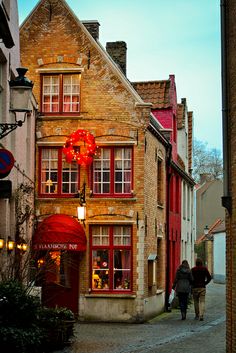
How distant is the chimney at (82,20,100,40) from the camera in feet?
86.8

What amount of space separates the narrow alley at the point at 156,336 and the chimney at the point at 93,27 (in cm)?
927

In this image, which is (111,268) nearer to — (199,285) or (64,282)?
(64,282)

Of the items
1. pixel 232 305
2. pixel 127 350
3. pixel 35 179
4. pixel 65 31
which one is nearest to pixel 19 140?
pixel 35 179

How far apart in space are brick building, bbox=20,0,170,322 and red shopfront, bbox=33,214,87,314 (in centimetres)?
3

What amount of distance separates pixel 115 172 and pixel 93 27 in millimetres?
5018

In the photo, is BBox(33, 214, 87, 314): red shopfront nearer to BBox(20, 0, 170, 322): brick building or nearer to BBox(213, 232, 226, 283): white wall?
BBox(20, 0, 170, 322): brick building

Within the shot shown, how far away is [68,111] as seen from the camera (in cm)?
2536

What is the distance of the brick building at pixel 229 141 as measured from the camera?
46.2 ft

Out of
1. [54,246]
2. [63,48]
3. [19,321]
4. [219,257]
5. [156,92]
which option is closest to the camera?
[19,321]

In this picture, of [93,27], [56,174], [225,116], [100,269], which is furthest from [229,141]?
[93,27]

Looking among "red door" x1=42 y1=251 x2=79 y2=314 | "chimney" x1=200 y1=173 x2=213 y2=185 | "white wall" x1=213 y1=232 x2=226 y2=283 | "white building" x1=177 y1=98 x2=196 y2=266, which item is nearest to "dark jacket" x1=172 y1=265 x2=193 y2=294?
"red door" x1=42 y1=251 x2=79 y2=314

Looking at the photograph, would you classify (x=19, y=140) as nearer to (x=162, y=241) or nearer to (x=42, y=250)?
(x=42, y=250)

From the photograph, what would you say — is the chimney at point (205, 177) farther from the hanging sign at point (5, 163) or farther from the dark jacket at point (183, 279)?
the hanging sign at point (5, 163)

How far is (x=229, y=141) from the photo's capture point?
1441 centimetres
